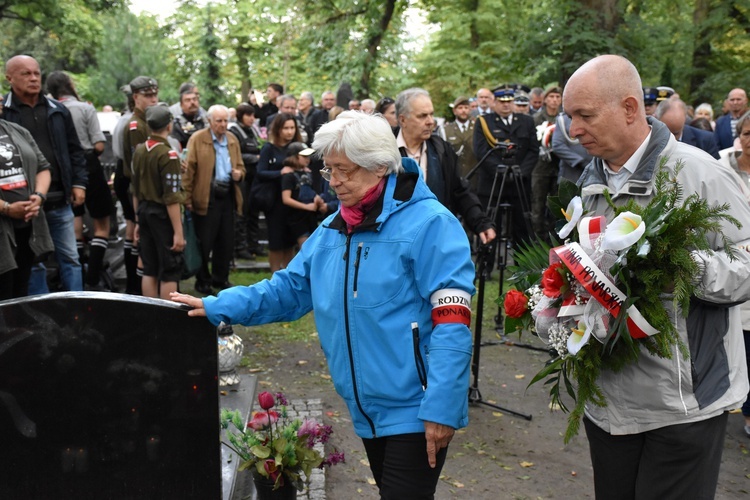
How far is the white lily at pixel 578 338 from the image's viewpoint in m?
2.69

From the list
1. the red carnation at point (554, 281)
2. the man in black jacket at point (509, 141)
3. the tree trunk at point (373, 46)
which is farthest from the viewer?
the tree trunk at point (373, 46)

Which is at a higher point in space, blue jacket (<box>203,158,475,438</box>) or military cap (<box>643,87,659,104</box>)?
military cap (<box>643,87,659,104</box>)

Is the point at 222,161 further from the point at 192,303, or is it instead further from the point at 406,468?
the point at 406,468

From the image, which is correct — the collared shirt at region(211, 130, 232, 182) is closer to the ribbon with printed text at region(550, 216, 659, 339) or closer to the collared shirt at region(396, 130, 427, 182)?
the collared shirt at region(396, 130, 427, 182)

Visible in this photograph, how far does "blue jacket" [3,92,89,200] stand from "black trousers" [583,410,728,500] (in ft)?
19.2

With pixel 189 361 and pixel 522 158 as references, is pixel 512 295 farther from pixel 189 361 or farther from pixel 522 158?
pixel 522 158

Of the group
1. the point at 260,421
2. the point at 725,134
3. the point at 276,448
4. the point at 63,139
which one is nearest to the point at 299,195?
the point at 63,139

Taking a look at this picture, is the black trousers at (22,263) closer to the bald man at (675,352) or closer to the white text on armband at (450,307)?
the white text on armband at (450,307)

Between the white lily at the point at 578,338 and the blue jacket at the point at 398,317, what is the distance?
403mm

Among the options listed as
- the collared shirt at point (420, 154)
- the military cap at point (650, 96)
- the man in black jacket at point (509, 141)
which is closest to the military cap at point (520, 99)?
the man in black jacket at point (509, 141)

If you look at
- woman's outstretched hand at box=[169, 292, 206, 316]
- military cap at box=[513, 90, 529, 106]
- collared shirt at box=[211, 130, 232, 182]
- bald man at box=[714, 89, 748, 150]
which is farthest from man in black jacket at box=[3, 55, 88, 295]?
bald man at box=[714, 89, 748, 150]

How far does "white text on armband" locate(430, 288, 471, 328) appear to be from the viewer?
2.97 metres

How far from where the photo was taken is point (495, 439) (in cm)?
565

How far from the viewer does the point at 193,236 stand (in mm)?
8625
